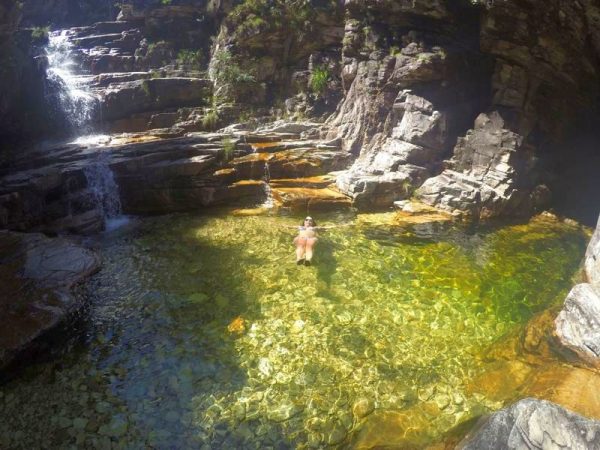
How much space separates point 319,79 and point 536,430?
18140 millimetres

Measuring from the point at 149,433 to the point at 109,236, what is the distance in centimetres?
796

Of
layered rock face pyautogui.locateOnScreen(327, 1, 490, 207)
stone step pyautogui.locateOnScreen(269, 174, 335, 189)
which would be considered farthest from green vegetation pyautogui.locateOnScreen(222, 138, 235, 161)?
layered rock face pyautogui.locateOnScreen(327, 1, 490, 207)

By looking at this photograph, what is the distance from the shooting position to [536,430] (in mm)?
3879

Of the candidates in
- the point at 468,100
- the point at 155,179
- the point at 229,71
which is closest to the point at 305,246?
the point at 155,179

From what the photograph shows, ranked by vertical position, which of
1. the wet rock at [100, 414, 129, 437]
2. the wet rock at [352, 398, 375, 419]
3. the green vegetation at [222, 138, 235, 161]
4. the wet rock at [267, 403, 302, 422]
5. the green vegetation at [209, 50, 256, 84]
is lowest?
the wet rock at [352, 398, 375, 419]

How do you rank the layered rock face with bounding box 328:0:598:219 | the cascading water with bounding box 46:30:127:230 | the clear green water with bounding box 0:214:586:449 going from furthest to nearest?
the cascading water with bounding box 46:30:127:230 → the layered rock face with bounding box 328:0:598:219 → the clear green water with bounding box 0:214:586:449

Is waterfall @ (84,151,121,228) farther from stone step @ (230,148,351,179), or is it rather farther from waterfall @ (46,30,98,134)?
waterfall @ (46,30,98,134)

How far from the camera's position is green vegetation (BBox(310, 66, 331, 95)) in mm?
19266

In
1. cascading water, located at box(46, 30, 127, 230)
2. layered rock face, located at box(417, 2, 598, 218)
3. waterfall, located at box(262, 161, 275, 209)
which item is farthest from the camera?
waterfall, located at box(262, 161, 275, 209)

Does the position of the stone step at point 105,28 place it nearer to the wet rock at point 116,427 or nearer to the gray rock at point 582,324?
the wet rock at point 116,427

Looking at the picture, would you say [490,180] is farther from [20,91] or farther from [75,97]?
[20,91]

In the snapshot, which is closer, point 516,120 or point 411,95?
point 516,120

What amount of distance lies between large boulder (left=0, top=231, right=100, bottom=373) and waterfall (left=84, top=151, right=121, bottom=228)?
308cm

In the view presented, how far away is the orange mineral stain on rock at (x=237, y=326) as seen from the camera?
7.25m
